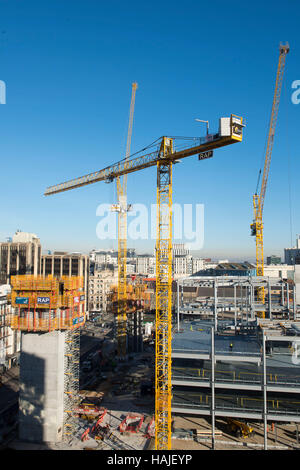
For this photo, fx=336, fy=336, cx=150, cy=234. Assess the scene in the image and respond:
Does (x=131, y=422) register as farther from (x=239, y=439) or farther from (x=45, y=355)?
(x=45, y=355)

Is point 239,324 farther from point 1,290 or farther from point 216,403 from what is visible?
point 1,290

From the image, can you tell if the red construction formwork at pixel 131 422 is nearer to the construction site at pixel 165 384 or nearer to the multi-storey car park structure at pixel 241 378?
the construction site at pixel 165 384

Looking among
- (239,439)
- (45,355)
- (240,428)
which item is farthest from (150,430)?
(45,355)

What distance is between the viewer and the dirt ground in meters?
28.7

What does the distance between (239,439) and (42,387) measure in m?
18.0

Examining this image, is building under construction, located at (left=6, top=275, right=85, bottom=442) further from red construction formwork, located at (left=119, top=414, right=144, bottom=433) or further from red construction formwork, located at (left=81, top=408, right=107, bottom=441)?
red construction formwork, located at (left=119, top=414, right=144, bottom=433)

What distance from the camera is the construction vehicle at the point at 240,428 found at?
97.8 feet

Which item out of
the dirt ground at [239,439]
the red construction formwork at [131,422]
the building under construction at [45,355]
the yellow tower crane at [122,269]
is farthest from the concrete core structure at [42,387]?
the yellow tower crane at [122,269]

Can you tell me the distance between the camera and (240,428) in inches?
1182

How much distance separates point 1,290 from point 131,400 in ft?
88.9

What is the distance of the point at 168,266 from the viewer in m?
34.3

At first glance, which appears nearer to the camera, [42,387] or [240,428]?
[42,387]

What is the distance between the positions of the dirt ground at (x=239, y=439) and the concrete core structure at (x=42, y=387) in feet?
35.3
